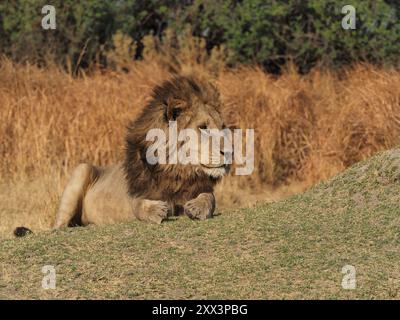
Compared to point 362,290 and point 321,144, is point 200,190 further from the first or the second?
point 321,144

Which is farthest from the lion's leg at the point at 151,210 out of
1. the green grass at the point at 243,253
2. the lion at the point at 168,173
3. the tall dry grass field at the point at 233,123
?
the tall dry grass field at the point at 233,123

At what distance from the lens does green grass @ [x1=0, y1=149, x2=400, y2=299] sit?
5.66 meters

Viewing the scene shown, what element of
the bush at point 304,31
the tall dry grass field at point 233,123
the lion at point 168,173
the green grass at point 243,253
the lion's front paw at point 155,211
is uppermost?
the bush at point 304,31

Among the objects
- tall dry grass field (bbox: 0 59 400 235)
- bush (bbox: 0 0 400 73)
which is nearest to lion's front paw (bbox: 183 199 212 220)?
tall dry grass field (bbox: 0 59 400 235)

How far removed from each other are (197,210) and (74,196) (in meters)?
1.75

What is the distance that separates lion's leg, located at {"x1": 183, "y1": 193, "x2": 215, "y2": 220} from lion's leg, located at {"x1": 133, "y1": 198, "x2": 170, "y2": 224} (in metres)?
0.18

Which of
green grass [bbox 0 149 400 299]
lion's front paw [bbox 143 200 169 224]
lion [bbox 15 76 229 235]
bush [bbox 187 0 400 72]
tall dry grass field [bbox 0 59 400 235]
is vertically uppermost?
bush [bbox 187 0 400 72]

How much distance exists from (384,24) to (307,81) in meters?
3.57

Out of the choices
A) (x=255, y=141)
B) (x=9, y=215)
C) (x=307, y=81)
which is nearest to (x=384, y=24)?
(x=307, y=81)

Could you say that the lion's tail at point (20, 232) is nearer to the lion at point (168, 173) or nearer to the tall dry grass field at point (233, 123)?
the lion at point (168, 173)

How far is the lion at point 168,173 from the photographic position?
7.57m

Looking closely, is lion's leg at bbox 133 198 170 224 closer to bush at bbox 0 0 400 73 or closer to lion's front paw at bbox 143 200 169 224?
lion's front paw at bbox 143 200 169 224

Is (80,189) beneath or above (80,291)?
above

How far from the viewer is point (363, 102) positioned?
11.6 m
